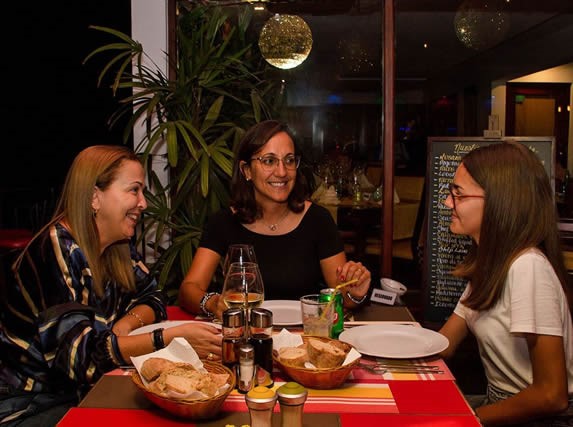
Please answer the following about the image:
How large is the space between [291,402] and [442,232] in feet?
8.69

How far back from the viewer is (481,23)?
14.7 ft

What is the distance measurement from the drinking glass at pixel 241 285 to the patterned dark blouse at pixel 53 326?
0.32m

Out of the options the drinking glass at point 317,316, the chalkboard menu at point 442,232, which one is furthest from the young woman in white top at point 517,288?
the chalkboard menu at point 442,232

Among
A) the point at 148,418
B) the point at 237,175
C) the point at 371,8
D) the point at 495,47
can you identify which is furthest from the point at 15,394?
the point at 495,47

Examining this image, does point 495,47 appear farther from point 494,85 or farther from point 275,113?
point 275,113

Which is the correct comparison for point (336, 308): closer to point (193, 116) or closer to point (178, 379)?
point (178, 379)

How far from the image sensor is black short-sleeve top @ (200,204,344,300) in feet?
8.59

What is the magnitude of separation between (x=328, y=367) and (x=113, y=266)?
95 centimetres

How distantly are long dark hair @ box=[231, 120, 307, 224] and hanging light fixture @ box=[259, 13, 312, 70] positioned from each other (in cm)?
177

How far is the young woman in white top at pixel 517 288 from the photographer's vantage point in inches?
66.1

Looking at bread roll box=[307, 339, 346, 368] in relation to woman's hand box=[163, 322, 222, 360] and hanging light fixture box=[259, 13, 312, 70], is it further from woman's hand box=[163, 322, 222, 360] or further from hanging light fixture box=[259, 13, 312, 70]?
hanging light fixture box=[259, 13, 312, 70]

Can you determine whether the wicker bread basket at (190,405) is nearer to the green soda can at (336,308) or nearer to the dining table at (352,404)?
the dining table at (352,404)

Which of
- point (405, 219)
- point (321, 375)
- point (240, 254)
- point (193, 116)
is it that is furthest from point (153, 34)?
point (321, 375)

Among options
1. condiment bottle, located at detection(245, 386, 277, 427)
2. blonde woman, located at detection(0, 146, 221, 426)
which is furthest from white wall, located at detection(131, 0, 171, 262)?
condiment bottle, located at detection(245, 386, 277, 427)
